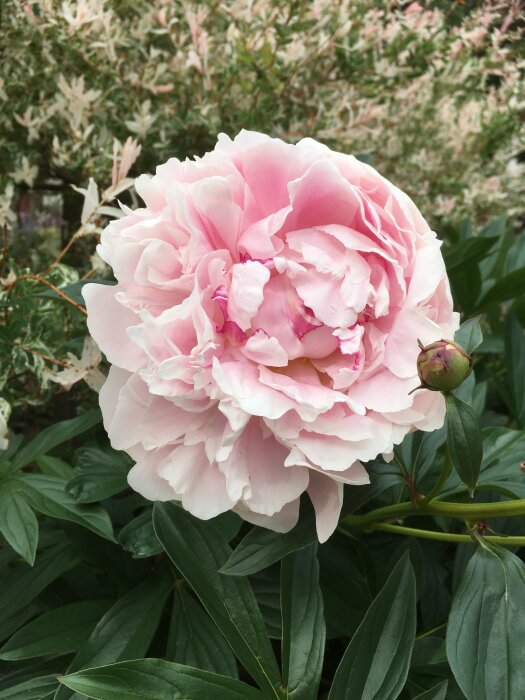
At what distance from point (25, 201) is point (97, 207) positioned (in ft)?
3.33

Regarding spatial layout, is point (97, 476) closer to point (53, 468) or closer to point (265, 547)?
point (53, 468)

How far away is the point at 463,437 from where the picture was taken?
0.39 m

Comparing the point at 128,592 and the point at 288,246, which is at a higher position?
the point at 288,246

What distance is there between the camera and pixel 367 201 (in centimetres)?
42

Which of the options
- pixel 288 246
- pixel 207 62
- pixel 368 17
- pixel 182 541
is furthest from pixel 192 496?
pixel 368 17

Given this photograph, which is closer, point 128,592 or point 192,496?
point 192,496

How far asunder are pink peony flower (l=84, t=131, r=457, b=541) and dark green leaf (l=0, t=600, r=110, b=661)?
0.68 ft

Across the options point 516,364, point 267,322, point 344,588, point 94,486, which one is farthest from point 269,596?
point 516,364

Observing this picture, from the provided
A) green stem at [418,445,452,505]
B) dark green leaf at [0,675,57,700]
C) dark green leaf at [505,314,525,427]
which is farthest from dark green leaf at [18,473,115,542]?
dark green leaf at [505,314,525,427]

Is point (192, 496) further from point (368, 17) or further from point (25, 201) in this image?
point (25, 201)

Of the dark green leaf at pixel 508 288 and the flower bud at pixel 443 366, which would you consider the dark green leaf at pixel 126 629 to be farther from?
the dark green leaf at pixel 508 288

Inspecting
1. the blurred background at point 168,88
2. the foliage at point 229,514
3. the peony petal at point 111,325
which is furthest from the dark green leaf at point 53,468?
the peony petal at point 111,325

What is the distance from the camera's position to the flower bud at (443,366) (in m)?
0.35

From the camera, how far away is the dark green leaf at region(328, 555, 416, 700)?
418 millimetres
